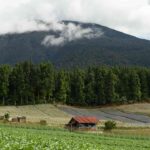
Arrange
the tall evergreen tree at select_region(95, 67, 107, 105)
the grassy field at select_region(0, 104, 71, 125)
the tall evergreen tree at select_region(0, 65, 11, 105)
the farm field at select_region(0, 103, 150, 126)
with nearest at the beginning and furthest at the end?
the grassy field at select_region(0, 104, 71, 125) < the farm field at select_region(0, 103, 150, 126) < the tall evergreen tree at select_region(0, 65, 11, 105) < the tall evergreen tree at select_region(95, 67, 107, 105)

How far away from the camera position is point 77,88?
479 ft

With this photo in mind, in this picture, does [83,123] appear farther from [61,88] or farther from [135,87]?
[135,87]

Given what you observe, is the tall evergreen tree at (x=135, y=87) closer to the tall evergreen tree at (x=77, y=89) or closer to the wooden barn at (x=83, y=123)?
the tall evergreen tree at (x=77, y=89)

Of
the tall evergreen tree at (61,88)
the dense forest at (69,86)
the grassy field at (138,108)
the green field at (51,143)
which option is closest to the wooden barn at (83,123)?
the grassy field at (138,108)

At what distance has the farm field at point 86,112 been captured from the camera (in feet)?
379

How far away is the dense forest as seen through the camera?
140375mm

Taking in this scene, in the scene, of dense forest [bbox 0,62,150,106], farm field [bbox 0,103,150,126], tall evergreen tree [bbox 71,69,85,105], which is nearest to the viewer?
farm field [bbox 0,103,150,126]

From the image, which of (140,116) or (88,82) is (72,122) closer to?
(140,116)

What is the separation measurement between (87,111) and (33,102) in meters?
16.8

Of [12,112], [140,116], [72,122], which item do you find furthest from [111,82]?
[72,122]

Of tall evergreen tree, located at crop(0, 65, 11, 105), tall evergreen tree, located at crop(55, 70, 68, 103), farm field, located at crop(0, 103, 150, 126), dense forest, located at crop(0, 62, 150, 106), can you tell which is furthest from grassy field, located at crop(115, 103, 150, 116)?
tall evergreen tree, located at crop(0, 65, 11, 105)

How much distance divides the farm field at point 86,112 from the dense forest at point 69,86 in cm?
609

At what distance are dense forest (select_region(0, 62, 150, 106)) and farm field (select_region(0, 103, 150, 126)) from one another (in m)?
6.09

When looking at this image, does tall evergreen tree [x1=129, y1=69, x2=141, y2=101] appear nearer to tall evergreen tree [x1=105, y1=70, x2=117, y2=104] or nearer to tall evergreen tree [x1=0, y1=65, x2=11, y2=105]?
tall evergreen tree [x1=105, y1=70, x2=117, y2=104]
